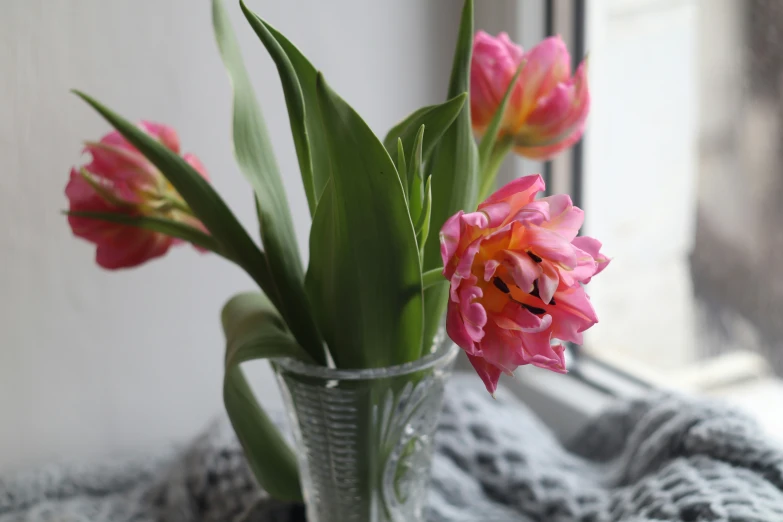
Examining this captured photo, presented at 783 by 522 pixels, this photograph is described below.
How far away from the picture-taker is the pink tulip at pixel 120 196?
504 millimetres

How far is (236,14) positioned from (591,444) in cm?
57

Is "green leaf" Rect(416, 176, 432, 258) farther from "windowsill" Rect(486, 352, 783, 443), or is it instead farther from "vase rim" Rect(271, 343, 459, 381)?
"windowsill" Rect(486, 352, 783, 443)

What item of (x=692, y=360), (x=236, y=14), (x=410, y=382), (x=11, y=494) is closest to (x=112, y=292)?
(x=11, y=494)

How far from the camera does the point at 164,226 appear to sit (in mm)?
512

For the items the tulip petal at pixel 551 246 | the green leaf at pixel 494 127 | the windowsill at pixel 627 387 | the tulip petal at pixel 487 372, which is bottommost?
the windowsill at pixel 627 387

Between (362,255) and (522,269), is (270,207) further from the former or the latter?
(522,269)

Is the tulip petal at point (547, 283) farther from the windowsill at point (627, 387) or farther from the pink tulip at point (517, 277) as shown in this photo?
the windowsill at point (627, 387)

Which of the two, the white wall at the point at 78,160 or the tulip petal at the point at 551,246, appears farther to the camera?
the white wall at the point at 78,160

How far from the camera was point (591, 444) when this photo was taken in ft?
2.62

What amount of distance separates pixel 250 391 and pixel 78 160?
382mm

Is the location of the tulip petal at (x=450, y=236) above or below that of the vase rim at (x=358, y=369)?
above

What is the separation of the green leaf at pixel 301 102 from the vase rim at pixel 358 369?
10 cm

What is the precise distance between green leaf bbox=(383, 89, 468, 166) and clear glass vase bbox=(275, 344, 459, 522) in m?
0.13

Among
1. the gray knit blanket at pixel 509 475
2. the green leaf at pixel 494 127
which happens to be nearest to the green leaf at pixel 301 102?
the green leaf at pixel 494 127
